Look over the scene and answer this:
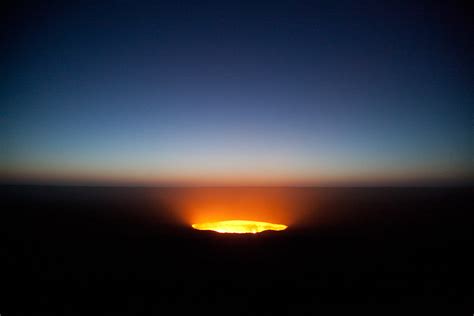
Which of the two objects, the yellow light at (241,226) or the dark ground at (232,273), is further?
the yellow light at (241,226)

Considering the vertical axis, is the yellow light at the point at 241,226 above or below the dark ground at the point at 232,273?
below

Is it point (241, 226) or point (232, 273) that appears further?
point (241, 226)

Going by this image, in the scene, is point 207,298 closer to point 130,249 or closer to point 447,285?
point 130,249

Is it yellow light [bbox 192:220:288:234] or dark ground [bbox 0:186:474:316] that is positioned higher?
dark ground [bbox 0:186:474:316]

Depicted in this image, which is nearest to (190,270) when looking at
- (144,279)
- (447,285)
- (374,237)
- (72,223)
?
(144,279)

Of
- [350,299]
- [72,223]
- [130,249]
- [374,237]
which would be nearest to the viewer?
[350,299]

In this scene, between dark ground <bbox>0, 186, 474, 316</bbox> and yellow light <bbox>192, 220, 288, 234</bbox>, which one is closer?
dark ground <bbox>0, 186, 474, 316</bbox>

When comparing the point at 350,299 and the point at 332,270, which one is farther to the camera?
the point at 332,270

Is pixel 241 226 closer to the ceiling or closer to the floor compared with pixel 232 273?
closer to the floor
